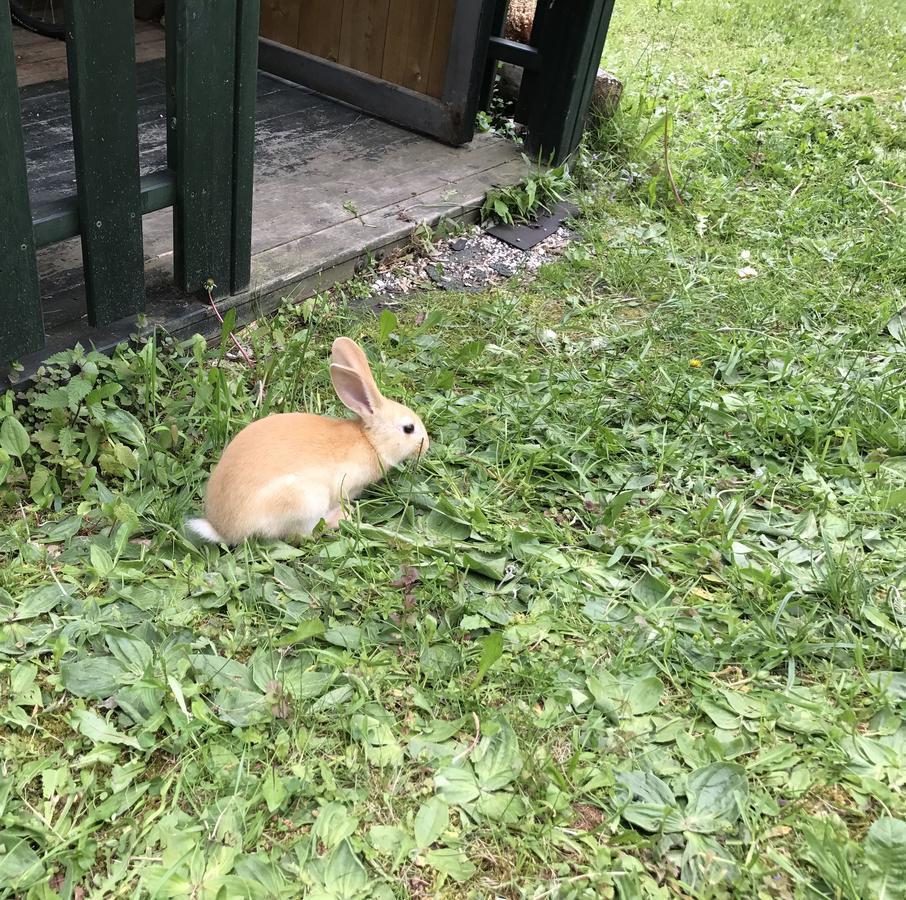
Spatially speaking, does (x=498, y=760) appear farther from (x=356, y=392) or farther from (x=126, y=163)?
(x=126, y=163)

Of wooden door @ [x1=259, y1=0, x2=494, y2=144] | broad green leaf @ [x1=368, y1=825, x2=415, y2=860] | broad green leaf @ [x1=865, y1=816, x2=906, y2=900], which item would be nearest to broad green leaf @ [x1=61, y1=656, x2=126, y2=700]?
broad green leaf @ [x1=368, y1=825, x2=415, y2=860]

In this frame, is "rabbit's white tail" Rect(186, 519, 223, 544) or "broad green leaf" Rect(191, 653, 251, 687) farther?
"rabbit's white tail" Rect(186, 519, 223, 544)

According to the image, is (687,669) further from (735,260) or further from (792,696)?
(735,260)

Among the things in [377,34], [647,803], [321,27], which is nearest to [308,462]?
[647,803]

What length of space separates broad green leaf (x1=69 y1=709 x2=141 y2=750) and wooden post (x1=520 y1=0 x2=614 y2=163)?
3.61 m

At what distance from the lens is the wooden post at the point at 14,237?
2.06m

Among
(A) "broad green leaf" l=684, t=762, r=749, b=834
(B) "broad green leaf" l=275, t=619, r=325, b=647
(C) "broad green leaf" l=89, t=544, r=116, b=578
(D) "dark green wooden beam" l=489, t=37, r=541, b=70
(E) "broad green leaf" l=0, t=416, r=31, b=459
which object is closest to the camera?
(A) "broad green leaf" l=684, t=762, r=749, b=834

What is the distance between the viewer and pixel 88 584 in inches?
80.6

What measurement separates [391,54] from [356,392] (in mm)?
2914

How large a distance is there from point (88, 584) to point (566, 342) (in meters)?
1.95

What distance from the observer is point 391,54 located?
14.9 ft

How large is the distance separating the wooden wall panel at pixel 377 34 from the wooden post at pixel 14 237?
272 centimetres

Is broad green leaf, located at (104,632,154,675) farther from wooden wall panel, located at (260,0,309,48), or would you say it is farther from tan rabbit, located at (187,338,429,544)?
wooden wall panel, located at (260,0,309,48)

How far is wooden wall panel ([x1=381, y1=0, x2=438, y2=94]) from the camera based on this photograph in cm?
434
